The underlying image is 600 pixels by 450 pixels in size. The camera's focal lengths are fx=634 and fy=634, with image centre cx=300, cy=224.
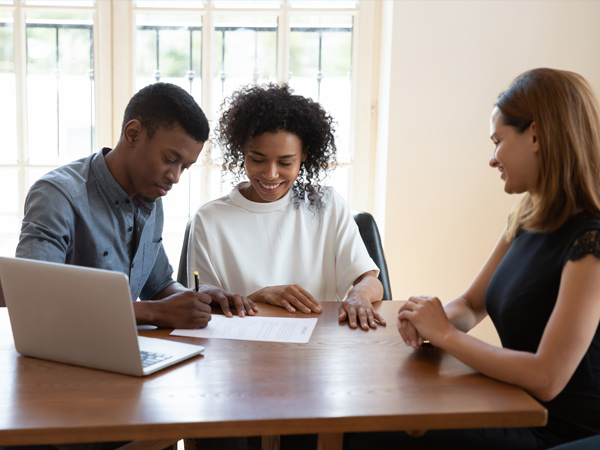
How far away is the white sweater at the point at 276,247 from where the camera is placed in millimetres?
2137

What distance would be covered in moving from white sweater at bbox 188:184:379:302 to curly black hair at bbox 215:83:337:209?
0.27ft

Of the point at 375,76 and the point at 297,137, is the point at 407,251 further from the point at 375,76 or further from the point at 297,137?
the point at 297,137

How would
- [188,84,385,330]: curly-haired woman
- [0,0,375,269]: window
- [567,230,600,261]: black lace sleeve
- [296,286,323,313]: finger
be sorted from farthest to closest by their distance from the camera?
[0,0,375,269]: window → [188,84,385,330]: curly-haired woman → [296,286,323,313]: finger → [567,230,600,261]: black lace sleeve

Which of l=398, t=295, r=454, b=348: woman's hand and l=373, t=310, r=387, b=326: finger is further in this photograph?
l=373, t=310, r=387, b=326: finger

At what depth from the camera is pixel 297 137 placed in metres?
2.16

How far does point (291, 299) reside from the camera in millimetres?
1794

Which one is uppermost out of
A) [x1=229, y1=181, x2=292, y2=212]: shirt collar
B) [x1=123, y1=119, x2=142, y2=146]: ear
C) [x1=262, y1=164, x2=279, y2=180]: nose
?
[x1=123, y1=119, x2=142, y2=146]: ear

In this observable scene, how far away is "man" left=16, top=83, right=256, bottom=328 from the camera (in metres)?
1.72

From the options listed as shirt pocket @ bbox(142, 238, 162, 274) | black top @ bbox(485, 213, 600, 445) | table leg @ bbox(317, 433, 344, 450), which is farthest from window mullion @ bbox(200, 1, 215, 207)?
table leg @ bbox(317, 433, 344, 450)

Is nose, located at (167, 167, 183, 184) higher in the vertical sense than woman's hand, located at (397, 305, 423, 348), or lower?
higher

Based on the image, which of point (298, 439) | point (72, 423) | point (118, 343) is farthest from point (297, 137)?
point (72, 423)

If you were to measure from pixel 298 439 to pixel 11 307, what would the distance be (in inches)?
33.2

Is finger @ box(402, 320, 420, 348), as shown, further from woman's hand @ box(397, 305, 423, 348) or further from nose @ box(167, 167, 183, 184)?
nose @ box(167, 167, 183, 184)

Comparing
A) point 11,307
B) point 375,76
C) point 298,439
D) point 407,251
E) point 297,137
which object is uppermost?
point 375,76
